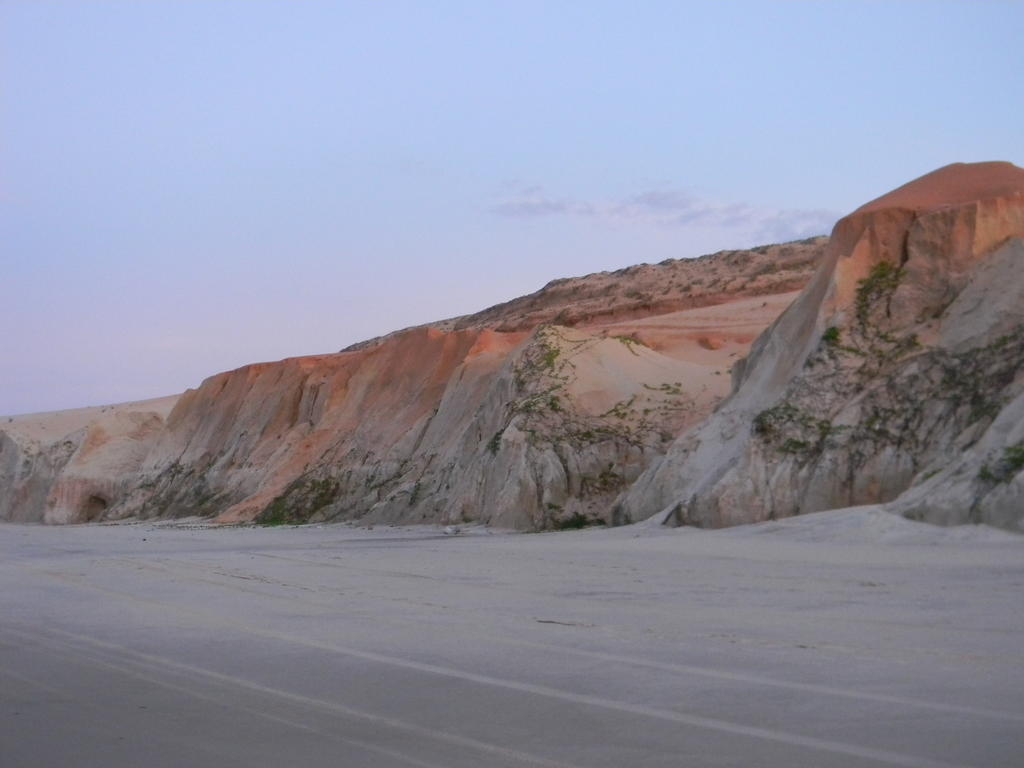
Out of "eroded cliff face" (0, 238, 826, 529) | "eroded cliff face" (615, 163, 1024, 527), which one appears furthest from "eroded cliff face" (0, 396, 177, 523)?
"eroded cliff face" (615, 163, 1024, 527)

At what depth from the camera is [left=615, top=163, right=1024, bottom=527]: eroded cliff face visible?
15281mm

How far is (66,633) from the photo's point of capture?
353 inches

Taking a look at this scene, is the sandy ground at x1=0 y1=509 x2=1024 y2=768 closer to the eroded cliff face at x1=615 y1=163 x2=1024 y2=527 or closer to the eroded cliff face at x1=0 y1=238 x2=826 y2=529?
the eroded cliff face at x1=615 y1=163 x2=1024 y2=527

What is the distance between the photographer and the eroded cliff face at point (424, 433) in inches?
870

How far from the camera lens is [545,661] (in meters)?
7.12

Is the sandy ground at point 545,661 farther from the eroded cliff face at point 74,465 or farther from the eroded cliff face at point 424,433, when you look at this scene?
the eroded cliff face at point 74,465

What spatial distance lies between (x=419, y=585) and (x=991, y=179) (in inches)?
488

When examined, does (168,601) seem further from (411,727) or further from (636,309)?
(636,309)

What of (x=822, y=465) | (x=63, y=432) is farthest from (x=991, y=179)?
(x=63, y=432)

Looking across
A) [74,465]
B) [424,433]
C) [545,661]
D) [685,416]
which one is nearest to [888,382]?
[685,416]

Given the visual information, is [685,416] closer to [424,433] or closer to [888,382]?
[888,382]

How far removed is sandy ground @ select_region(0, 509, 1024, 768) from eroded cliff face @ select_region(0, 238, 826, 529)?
8.70 metres

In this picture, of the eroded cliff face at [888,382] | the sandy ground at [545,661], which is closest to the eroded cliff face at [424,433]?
the eroded cliff face at [888,382]

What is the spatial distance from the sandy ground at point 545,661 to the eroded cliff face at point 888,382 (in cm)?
223
